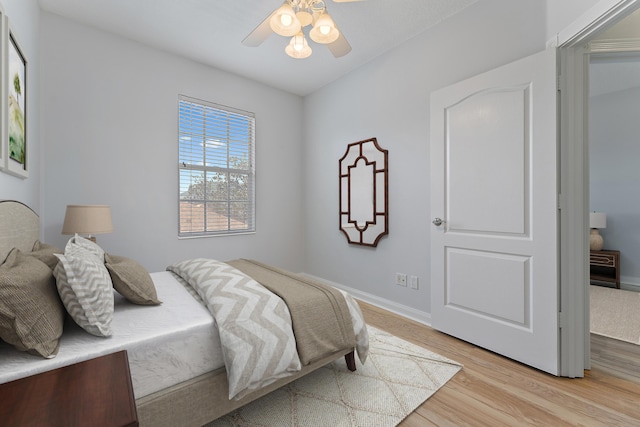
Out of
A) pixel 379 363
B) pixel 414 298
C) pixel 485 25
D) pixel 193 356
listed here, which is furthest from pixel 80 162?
pixel 485 25

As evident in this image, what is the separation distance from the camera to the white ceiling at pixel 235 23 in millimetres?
2311

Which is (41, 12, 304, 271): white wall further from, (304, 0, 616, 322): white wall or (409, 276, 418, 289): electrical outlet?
(409, 276, 418, 289): electrical outlet

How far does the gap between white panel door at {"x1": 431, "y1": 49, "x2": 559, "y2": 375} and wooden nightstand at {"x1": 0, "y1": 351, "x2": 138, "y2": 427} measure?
2197mm

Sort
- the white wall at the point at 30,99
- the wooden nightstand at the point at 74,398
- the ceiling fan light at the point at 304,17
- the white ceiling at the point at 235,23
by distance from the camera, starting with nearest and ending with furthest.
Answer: the wooden nightstand at the point at 74,398
the white wall at the point at 30,99
the ceiling fan light at the point at 304,17
the white ceiling at the point at 235,23

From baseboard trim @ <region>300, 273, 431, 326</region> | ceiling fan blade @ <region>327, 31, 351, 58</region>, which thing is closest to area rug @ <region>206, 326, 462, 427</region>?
baseboard trim @ <region>300, 273, 431, 326</region>

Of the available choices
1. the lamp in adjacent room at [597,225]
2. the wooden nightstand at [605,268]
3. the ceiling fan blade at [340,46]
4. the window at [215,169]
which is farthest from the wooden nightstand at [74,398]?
the lamp in adjacent room at [597,225]

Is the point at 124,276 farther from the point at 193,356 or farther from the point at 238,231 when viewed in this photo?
the point at 238,231

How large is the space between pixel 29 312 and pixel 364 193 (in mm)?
2763

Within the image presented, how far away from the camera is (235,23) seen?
8.28ft

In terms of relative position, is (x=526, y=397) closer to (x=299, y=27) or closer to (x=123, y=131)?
(x=299, y=27)

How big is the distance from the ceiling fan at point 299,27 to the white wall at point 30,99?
53.1 inches

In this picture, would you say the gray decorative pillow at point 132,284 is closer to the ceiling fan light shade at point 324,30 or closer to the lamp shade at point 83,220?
the lamp shade at point 83,220

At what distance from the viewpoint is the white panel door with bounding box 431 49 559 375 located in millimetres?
1814

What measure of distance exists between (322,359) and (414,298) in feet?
4.74
